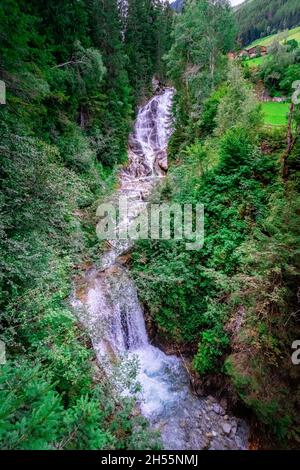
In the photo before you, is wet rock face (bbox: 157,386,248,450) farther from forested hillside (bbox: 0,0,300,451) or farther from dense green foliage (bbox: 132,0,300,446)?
dense green foliage (bbox: 132,0,300,446)

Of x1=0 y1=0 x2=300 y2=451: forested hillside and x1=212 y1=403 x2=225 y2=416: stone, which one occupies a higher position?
x1=0 y1=0 x2=300 y2=451: forested hillside

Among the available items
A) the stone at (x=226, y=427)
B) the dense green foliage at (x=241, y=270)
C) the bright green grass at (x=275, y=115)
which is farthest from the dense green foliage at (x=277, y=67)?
the stone at (x=226, y=427)

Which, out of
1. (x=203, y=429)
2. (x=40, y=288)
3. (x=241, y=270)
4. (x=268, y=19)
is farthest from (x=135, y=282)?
(x=268, y=19)

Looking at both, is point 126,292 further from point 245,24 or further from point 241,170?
point 245,24

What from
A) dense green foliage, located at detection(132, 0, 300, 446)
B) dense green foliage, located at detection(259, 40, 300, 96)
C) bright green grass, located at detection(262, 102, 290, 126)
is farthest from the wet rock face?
dense green foliage, located at detection(259, 40, 300, 96)

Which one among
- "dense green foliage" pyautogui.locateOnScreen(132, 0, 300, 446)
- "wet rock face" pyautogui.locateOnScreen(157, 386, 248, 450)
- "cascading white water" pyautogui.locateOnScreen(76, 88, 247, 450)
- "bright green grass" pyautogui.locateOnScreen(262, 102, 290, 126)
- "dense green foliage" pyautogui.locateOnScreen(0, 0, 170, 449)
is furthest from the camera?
"bright green grass" pyautogui.locateOnScreen(262, 102, 290, 126)

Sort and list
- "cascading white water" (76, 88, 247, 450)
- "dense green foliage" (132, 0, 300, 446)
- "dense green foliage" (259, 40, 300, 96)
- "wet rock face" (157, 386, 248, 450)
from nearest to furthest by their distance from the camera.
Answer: "dense green foliage" (132, 0, 300, 446) → "wet rock face" (157, 386, 248, 450) → "cascading white water" (76, 88, 247, 450) → "dense green foliage" (259, 40, 300, 96)

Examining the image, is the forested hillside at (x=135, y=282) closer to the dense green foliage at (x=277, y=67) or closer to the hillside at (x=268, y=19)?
the dense green foliage at (x=277, y=67)
